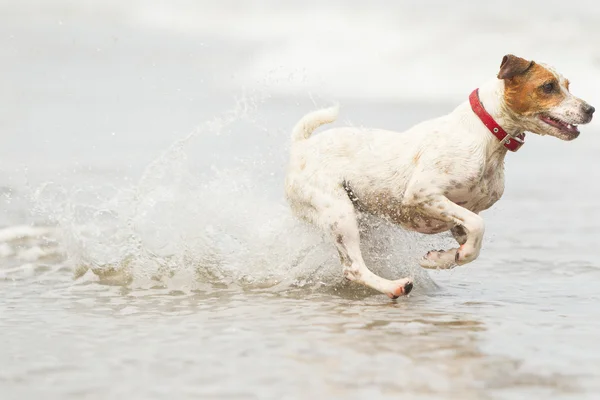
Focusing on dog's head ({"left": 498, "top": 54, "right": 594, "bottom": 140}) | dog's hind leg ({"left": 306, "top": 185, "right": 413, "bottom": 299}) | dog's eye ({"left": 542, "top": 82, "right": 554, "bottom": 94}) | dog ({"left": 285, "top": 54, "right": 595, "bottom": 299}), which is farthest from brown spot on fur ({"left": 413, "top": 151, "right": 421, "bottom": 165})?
dog's eye ({"left": 542, "top": 82, "right": 554, "bottom": 94})

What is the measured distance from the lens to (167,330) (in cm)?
562

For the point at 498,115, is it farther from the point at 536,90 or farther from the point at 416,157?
the point at 416,157

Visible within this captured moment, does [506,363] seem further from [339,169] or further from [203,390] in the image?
[339,169]

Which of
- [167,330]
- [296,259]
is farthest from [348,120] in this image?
[167,330]

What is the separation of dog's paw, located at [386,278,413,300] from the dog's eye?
5.20 feet

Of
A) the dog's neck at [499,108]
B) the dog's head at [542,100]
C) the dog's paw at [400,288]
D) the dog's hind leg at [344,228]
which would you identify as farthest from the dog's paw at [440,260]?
the dog's head at [542,100]

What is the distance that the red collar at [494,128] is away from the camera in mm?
6680

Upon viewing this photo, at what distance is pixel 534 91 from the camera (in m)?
6.57

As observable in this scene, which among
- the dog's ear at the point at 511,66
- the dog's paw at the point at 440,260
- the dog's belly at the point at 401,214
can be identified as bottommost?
the dog's paw at the point at 440,260

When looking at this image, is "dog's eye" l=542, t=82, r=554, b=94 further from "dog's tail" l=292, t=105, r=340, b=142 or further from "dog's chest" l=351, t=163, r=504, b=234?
"dog's tail" l=292, t=105, r=340, b=142

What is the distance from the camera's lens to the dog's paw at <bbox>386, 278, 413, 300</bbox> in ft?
22.6

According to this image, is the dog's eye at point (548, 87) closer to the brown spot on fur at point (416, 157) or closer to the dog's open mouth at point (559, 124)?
the dog's open mouth at point (559, 124)

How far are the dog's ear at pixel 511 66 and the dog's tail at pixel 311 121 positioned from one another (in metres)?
1.45

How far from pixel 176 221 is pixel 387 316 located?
104 inches
